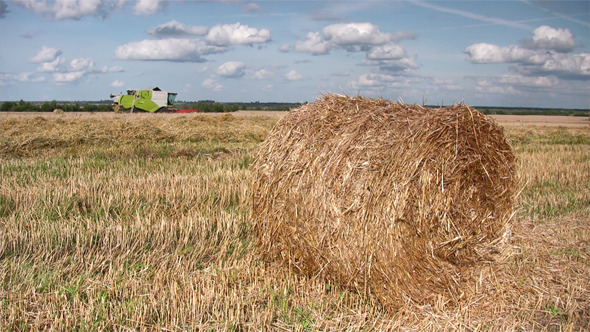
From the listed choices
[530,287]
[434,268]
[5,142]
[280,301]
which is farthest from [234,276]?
[5,142]

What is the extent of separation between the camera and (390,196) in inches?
169

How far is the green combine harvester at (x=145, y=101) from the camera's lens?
121 ft

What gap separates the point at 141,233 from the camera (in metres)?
5.71

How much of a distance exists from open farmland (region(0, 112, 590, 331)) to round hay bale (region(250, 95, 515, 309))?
0.21m

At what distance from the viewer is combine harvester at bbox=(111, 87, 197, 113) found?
121ft

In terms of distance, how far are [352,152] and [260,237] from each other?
5.00 feet

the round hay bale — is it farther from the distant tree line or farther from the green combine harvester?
the distant tree line

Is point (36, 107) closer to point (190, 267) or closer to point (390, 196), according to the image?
point (190, 267)

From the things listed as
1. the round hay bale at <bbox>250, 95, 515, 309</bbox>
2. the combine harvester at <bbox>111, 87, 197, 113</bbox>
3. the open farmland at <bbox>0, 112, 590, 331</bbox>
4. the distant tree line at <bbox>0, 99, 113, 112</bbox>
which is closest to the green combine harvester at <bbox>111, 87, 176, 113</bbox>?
the combine harvester at <bbox>111, 87, 197, 113</bbox>

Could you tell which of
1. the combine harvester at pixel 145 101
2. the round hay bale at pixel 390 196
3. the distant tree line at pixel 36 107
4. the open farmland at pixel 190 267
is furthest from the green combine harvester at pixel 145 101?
the round hay bale at pixel 390 196

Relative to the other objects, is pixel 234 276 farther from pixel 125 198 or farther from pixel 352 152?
pixel 125 198

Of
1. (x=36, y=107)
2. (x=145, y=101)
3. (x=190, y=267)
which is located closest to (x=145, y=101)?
(x=145, y=101)

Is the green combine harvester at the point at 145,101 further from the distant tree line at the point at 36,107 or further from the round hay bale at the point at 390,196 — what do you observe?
the round hay bale at the point at 390,196

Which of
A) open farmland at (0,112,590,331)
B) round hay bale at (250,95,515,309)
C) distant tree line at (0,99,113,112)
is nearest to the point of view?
open farmland at (0,112,590,331)
